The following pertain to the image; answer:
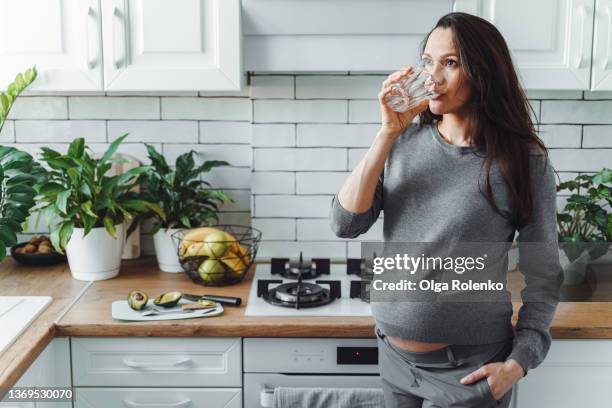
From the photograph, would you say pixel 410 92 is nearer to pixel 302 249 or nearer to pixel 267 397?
pixel 267 397

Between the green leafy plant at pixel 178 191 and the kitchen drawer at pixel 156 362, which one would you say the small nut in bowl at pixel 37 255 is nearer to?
the green leafy plant at pixel 178 191

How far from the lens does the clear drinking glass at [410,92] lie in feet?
4.76

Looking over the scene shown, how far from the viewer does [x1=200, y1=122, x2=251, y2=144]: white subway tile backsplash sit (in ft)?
8.27

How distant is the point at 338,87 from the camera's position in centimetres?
240

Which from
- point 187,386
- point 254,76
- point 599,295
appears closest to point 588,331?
point 599,295

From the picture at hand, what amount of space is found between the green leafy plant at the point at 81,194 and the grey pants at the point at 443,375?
1019mm

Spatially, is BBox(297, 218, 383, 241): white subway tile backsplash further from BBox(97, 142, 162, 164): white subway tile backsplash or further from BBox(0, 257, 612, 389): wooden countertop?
BBox(97, 142, 162, 164): white subway tile backsplash

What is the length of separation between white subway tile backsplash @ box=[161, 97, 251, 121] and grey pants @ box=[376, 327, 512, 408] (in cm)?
121

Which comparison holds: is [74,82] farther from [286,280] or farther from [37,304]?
[286,280]

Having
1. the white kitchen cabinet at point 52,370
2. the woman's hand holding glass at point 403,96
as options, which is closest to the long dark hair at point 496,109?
the woman's hand holding glass at point 403,96

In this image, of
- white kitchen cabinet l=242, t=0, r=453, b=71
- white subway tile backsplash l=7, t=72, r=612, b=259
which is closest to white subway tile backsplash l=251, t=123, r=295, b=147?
white subway tile backsplash l=7, t=72, r=612, b=259

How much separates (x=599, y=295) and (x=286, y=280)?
3.24ft

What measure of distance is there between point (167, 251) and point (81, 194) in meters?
0.35

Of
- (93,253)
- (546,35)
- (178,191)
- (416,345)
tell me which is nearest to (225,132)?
(178,191)
